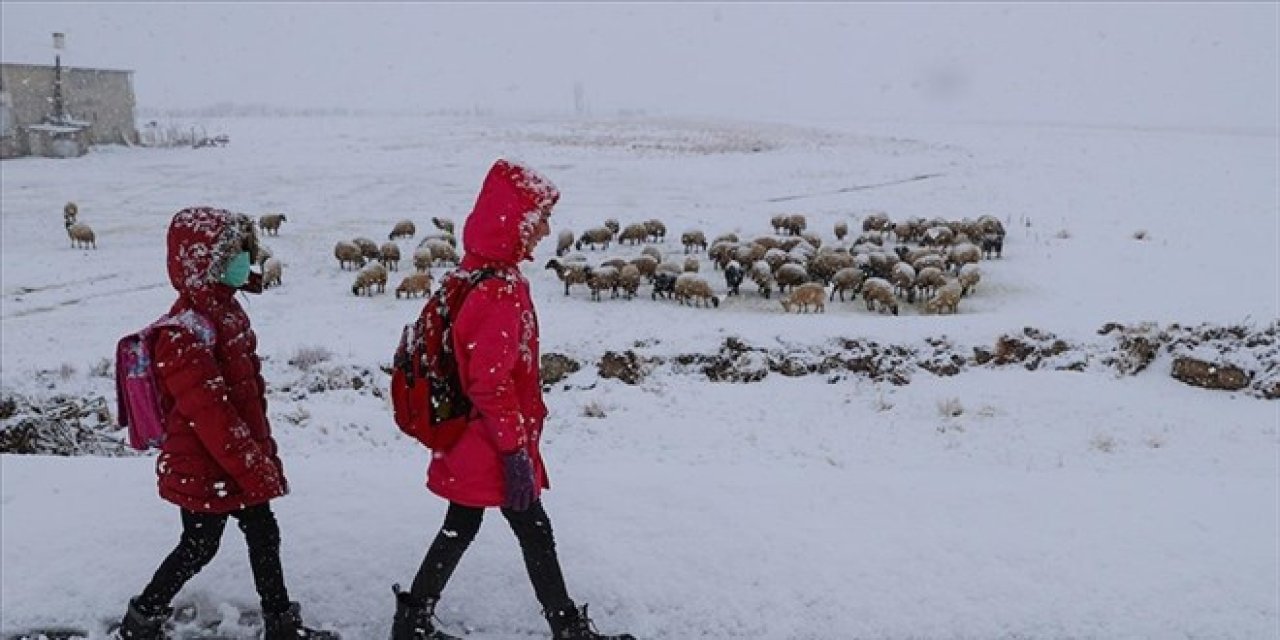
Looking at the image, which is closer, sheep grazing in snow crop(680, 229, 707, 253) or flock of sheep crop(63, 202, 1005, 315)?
flock of sheep crop(63, 202, 1005, 315)

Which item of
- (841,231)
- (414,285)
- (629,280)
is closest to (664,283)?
(629,280)

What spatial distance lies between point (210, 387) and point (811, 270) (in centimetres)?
1564

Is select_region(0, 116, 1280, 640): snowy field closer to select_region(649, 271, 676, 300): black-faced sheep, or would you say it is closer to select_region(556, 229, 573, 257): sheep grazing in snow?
select_region(649, 271, 676, 300): black-faced sheep

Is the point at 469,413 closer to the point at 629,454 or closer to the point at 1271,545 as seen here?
the point at 1271,545

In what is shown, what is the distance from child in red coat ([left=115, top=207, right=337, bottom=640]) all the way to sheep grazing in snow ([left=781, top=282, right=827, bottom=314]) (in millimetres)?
12942

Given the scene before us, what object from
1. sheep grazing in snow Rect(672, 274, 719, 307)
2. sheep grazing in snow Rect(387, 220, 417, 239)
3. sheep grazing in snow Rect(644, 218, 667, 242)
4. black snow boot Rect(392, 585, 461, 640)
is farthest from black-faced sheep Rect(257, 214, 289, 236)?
black snow boot Rect(392, 585, 461, 640)

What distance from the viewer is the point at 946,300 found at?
15617 millimetres

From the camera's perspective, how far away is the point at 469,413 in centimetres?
316

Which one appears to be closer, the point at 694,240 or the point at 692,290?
the point at 692,290

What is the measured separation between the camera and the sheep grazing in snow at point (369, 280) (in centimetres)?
1714

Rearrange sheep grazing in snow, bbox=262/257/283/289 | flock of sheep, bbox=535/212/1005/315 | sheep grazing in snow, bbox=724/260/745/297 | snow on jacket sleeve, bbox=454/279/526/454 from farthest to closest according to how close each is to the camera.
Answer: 1. sheep grazing in snow, bbox=262/257/283/289
2. sheep grazing in snow, bbox=724/260/745/297
3. flock of sheep, bbox=535/212/1005/315
4. snow on jacket sleeve, bbox=454/279/526/454

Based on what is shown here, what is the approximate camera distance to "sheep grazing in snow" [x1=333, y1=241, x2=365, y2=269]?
1969 centimetres

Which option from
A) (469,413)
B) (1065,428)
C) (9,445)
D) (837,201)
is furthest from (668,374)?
(837,201)

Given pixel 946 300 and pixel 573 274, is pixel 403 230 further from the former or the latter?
pixel 946 300
